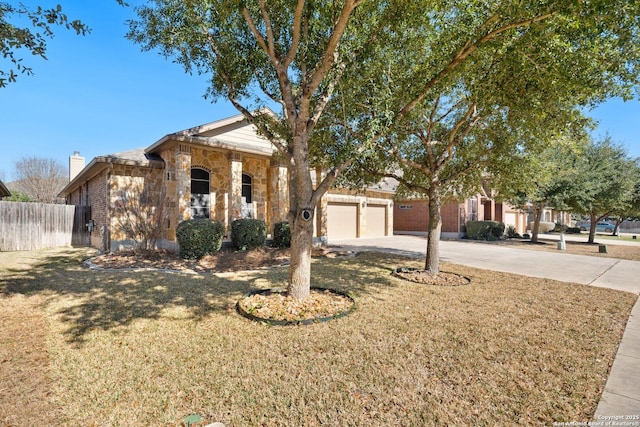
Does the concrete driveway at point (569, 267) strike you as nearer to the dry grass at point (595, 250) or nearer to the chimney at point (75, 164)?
the dry grass at point (595, 250)

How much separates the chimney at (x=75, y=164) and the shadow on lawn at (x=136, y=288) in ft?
46.2

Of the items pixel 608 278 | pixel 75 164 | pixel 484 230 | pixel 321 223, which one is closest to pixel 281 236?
pixel 321 223

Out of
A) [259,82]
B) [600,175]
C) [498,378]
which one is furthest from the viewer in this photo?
[600,175]

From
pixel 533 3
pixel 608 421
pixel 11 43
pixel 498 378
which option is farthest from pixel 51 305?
pixel 533 3

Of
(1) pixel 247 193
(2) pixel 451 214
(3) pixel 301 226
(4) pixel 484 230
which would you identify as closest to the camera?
(3) pixel 301 226

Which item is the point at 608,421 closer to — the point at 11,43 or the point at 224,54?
the point at 224,54

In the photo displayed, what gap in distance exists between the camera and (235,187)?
A: 11578 mm

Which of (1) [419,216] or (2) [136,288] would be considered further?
(1) [419,216]

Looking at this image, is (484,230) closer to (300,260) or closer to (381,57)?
(381,57)

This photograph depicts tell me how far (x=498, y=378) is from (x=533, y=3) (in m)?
4.91

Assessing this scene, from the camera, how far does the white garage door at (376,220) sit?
800 inches

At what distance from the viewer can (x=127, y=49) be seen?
23.7 feet

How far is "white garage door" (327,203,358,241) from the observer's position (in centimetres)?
1786

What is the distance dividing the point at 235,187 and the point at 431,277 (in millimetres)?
7765
